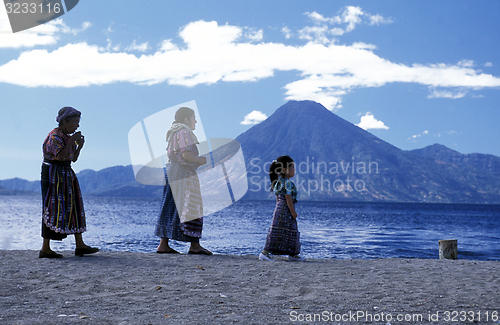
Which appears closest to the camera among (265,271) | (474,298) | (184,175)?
(474,298)

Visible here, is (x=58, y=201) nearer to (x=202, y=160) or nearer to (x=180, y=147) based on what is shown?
(x=180, y=147)

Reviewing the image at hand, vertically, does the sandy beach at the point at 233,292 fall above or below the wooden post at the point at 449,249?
above

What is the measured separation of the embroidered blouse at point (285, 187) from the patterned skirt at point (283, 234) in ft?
0.36

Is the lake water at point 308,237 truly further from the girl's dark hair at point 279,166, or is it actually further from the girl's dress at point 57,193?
the girl's dress at point 57,193

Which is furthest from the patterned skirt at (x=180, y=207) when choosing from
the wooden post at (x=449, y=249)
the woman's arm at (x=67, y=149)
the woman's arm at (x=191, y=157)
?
the wooden post at (x=449, y=249)

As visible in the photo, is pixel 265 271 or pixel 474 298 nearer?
pixel 474 298

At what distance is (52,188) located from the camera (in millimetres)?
5633

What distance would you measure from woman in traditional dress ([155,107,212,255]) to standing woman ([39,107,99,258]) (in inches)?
49.8

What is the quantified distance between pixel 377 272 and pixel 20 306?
4.23m

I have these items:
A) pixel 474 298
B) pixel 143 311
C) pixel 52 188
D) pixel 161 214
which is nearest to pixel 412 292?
pixel 474 298

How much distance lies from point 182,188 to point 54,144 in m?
1.92

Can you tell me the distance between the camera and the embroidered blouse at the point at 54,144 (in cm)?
553

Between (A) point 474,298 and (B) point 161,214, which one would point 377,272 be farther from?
(B) point 161,214

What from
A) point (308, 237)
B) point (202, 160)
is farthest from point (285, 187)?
point (308, 237)
